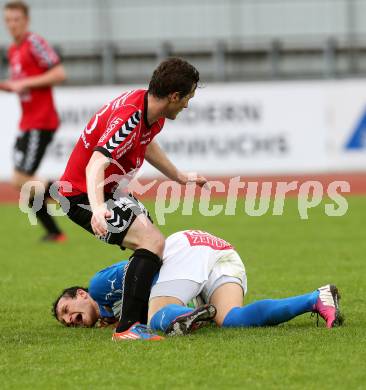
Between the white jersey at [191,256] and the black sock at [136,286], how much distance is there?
248mm

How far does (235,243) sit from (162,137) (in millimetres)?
6916

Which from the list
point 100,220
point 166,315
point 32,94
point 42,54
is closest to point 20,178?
point 32,94

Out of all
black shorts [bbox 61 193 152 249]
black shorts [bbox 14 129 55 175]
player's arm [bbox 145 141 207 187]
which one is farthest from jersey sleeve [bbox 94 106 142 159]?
black shorts [bbox 14 129 55 175]

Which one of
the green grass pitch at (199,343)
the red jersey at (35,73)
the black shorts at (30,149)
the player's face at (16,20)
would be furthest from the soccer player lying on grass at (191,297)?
the player's face at (16,20)

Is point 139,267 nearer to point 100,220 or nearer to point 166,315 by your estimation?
point 166,315

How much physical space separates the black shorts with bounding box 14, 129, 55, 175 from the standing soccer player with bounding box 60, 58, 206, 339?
201 inches

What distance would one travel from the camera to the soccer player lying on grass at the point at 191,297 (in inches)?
229

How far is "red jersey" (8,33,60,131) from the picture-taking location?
11.3m

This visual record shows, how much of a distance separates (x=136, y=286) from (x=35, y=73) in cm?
616

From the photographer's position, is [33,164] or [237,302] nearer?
[237,302]

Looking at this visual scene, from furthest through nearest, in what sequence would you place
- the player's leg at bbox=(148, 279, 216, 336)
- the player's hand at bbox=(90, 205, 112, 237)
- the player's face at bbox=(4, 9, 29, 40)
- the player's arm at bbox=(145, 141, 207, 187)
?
the player's face at bbox=(4, 9, 29, 40) < the player's arm at bbox=(145, 141, 207, 187) < the player's leg at bbox=(148, 279, 216, 336) < the player's hand at bbox=(90, 205, 112, 237)

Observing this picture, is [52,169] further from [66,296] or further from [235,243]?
[66,296]

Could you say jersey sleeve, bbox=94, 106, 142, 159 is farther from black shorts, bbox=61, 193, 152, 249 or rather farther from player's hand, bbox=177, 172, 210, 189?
player's hand, bbox=177, 172, 210, 189

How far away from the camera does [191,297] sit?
609 cm
